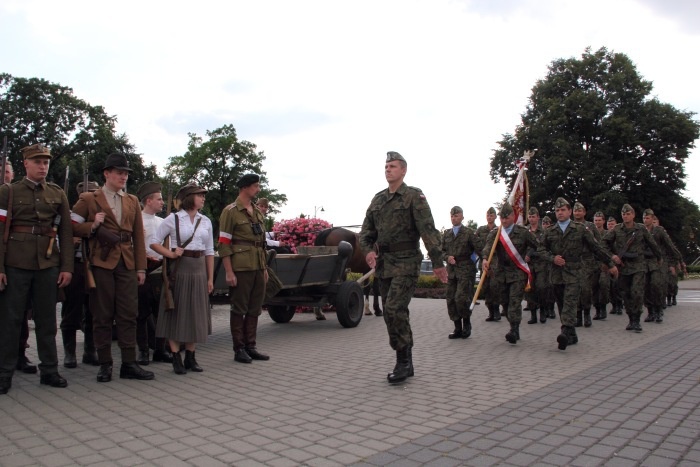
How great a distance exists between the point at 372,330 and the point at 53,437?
22.2 ft

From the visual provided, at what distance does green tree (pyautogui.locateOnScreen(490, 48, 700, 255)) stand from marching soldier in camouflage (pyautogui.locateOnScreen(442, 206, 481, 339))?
2646 centimetres

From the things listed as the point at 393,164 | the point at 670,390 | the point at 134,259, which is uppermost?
the point at 393,164

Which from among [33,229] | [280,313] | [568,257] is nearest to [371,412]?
[33,229]

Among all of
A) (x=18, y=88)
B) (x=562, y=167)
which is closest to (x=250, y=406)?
(x=562, y=167)

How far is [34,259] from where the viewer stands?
18.5ft

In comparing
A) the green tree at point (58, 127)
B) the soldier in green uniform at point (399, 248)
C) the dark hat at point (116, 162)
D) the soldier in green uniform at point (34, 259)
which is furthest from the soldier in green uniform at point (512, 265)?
the green tree at point (58, 127)

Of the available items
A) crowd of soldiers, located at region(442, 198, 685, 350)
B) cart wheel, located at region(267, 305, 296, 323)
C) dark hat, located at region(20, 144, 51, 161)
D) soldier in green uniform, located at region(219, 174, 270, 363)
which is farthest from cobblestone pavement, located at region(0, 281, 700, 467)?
cart wheel, located at region(267, 305, 296, 323)

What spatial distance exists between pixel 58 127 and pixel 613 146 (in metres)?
39.3

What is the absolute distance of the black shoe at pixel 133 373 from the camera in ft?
20.2

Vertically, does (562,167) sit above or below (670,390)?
above

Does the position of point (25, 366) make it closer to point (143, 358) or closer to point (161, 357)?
point (143, 358)

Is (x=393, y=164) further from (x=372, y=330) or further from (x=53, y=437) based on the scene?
(x=372, y=330)

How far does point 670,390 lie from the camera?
584cm

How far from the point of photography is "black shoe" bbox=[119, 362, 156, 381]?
6.17m
